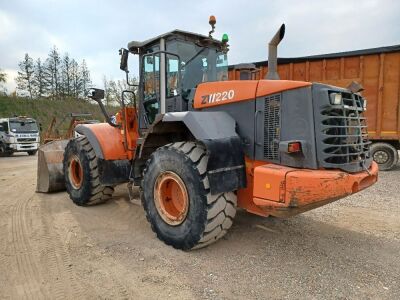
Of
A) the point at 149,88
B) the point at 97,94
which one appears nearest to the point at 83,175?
the point at 97,94

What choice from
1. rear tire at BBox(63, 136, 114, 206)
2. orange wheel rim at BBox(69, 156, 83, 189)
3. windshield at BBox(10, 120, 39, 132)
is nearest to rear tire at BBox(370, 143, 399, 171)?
rear tire at BBox(63, 136, 114, 206)

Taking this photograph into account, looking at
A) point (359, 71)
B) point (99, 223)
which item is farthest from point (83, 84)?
point (99, 223)

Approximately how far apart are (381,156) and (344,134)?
771cm

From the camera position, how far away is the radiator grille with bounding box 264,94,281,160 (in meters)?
3.48

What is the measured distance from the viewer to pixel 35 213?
5340mm

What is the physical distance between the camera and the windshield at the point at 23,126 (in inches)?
744

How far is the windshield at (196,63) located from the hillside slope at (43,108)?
25.5 meters

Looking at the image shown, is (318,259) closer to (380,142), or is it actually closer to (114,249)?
(114,249)

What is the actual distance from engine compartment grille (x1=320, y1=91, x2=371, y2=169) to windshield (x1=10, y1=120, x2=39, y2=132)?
63.1 ft

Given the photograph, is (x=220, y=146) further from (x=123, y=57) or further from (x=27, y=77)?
(x=27, y=77)

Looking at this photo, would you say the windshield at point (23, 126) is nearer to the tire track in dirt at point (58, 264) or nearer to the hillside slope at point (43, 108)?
the hillside slope at point (43, 108)

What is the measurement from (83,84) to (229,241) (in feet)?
139

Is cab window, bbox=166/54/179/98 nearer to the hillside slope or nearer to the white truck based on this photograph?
the white truck

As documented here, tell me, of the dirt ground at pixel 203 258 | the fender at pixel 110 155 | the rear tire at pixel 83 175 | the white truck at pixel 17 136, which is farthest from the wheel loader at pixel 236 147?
the white truck at pixel 17 136
